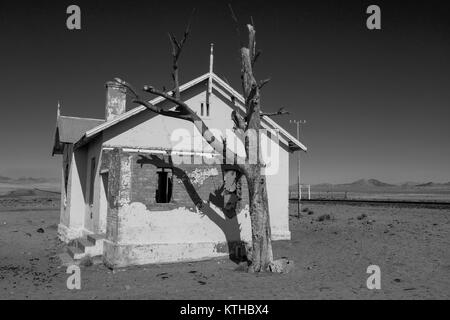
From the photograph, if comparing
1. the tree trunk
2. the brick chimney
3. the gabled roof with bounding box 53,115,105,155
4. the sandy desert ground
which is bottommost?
the sandy desert ground

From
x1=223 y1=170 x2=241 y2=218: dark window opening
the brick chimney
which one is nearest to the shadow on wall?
x1=223 y1=170 x2=241 y2=218: dark window opening

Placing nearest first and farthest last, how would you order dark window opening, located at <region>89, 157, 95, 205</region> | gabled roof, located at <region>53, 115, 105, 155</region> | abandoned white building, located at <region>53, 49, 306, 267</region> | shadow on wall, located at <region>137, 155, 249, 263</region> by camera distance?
abandoned white building, located at <region>53, 49, 306, 267</region> → shadow on wall, located at <region>137, 155, 249, 263</region> → dark window opening, located at <region>89, 157, 95, 205</region> → gabled roof, located at <region>53, 115, 105, 155</region>

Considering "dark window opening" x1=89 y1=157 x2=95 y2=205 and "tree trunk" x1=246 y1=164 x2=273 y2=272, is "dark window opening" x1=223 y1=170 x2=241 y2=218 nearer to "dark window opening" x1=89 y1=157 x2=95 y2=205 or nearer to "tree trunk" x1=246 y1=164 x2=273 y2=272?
"tree trunk" x1=246 y1=164 x2=273 y2=272

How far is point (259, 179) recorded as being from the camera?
11.3m

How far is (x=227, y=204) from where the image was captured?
1349cm

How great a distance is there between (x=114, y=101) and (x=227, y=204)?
6.97 m

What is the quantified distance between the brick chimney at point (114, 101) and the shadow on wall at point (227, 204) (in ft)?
18.3

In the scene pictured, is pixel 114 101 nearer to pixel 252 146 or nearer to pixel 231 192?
pixel 231 192

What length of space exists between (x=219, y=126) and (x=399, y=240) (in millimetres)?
7431

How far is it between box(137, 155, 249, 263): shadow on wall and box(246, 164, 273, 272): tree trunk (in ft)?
5.71

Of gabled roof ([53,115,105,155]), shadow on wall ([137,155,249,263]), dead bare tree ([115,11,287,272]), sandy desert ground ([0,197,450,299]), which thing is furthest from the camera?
gabled roof ([53,115,105,155])

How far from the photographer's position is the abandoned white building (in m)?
12.2
